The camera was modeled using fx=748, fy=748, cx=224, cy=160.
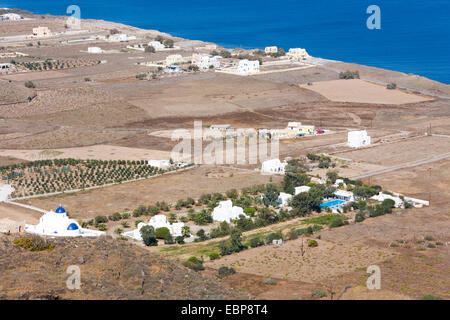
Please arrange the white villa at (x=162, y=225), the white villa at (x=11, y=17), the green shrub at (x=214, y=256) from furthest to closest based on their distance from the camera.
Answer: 1. the white villa at (x=11, y=17)
2. the white villa at (x=162, y=225)
3. the green shrub at (x=214, y=256)

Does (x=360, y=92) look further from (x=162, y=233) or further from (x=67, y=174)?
(x=162, y=233)

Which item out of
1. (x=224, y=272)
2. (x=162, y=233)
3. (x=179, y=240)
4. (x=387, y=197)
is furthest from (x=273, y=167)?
(x=224, y=272)

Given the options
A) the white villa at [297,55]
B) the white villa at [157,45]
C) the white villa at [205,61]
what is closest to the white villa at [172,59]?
the white villa at [205,61]

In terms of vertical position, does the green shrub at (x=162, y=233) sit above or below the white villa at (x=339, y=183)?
below

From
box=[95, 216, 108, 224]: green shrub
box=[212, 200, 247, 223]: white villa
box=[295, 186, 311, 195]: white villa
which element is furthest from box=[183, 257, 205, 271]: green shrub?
box=[295, 186, 311, 195]: white villa

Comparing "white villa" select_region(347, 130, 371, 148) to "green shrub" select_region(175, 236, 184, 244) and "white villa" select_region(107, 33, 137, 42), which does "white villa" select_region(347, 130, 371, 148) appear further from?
"white villa" select_region(107, 33, 137, 42)

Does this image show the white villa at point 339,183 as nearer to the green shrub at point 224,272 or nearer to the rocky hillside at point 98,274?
the green shrub at point 224,272
